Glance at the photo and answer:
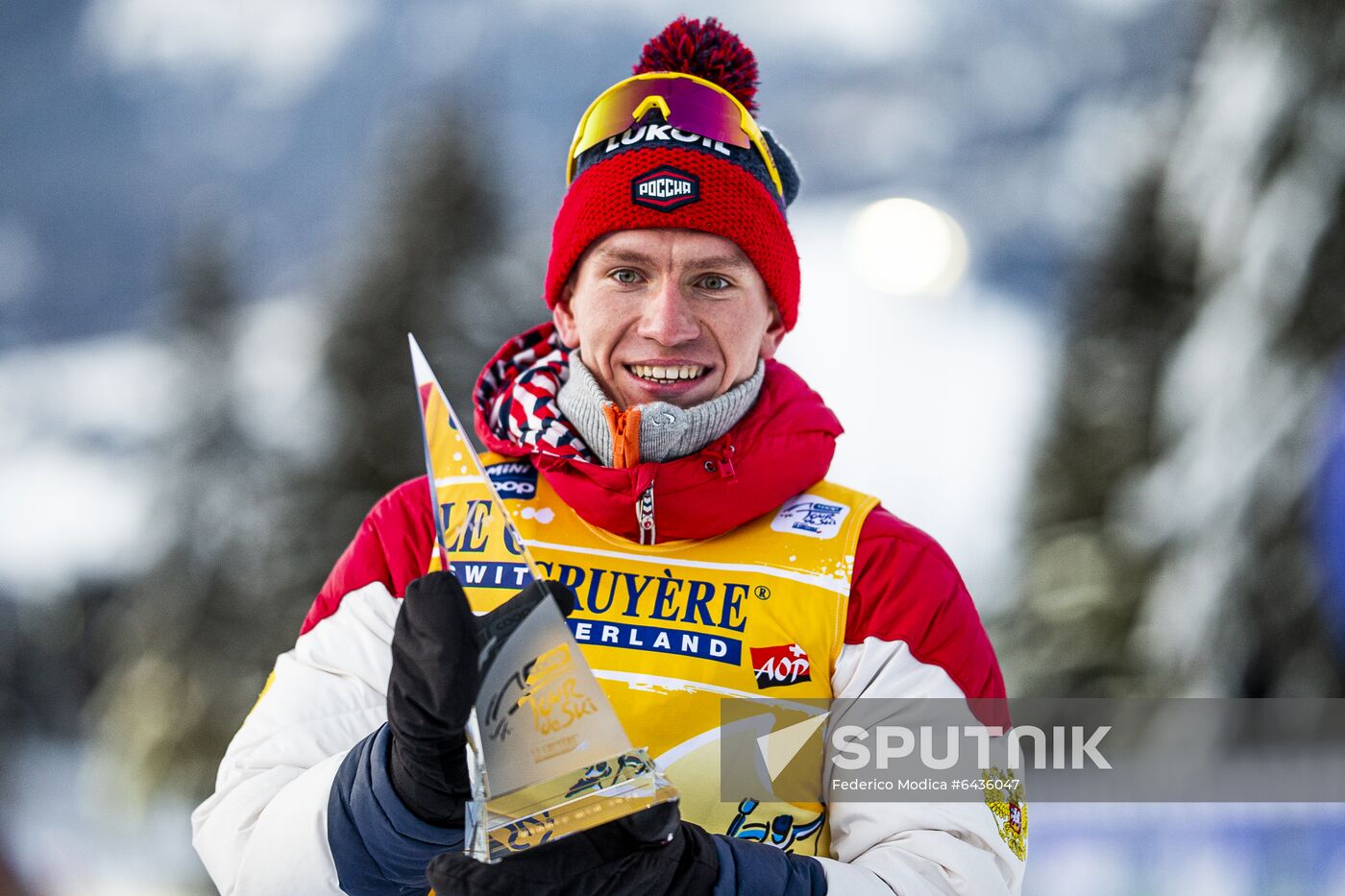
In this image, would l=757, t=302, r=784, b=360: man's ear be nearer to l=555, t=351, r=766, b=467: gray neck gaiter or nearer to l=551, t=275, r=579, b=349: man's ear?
l=555, t=351, r=766, b=467: gray neck gaiter

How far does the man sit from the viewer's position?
171 cm

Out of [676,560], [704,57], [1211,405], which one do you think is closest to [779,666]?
[676,560]

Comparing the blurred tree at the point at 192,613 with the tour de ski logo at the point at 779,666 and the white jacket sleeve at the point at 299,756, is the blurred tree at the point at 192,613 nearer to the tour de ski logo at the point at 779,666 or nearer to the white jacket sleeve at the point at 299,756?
the white jacket sleeve at the point at 299,756

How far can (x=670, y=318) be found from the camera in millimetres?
1924

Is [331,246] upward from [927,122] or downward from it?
downward

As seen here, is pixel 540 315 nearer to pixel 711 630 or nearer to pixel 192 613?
pixel 192 613

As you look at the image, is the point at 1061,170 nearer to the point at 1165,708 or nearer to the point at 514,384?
the point at 1165,708

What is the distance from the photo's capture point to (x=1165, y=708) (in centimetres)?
594

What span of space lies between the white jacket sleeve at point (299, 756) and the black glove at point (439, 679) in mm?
241

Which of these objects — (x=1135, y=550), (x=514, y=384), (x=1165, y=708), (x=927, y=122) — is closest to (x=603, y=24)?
(x=927, y=122)

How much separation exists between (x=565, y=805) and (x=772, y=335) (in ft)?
3.50

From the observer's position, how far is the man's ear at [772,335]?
217 cm

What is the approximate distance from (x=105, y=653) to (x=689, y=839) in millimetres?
6338

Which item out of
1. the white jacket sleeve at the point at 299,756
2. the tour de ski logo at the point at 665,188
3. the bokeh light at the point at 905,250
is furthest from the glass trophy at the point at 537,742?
the bokeh light at the point at 905,250
